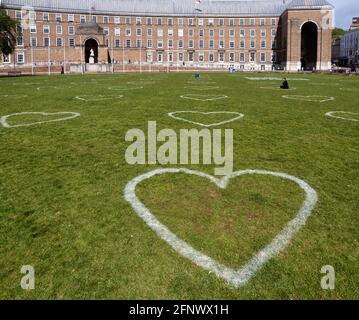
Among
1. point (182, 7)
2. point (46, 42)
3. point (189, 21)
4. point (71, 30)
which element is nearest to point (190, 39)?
point (189, 21)

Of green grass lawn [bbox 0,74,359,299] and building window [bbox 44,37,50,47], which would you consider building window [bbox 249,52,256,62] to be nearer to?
building window [bbox 44,37,50,47]

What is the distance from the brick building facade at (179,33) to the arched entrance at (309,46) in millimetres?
299

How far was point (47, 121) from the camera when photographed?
11.2 meters

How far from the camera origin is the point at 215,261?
3.92m

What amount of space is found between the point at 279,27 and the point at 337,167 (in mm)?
113254

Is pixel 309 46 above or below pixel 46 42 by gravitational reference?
above

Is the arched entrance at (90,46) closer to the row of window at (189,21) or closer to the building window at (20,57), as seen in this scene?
the row of window at (189,21)

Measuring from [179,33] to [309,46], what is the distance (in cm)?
4178

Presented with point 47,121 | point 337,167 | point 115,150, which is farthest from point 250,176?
point 47,121

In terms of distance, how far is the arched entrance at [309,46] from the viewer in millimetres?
104375

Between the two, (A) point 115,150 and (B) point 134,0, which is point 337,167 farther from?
(B) point 134,0

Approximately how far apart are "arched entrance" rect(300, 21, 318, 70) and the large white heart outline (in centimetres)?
10807

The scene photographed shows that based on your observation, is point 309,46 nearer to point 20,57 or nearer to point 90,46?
point 90,46

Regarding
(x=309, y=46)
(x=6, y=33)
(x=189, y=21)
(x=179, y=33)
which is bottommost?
(x=6, y=33)
